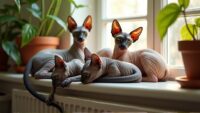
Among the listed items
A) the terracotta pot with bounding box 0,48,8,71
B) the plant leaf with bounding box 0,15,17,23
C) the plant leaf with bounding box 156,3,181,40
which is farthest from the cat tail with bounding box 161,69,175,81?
the terracotta pot with bounding box 0,48,8,71

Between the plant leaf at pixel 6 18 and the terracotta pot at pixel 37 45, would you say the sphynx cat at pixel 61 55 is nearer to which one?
the terracotta pot at pixel 37 45

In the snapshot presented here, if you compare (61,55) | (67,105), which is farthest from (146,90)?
(61,55)

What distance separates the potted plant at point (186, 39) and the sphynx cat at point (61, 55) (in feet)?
1.68

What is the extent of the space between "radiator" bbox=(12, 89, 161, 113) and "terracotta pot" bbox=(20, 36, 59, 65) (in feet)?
0.85

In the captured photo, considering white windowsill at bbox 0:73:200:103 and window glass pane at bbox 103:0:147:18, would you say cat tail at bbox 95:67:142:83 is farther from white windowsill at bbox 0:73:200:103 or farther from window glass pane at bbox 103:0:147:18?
window glass pane at bbox 103:0:147:18

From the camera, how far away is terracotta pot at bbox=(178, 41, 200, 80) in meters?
0.97

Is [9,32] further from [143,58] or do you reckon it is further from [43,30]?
[143,58]

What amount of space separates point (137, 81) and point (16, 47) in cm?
83

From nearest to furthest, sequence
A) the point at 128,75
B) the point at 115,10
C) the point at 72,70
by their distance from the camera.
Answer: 1. the point at 128,75
2. the point at 72,70
3. the point at 115,10

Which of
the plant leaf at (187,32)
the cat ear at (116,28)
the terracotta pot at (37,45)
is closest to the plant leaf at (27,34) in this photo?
the terracotta pot at (37,45)

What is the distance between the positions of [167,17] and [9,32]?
1164mm

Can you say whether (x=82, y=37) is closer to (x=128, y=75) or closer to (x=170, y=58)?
(x=128, y=75)

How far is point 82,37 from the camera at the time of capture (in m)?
1.45

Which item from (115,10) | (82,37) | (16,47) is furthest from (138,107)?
(16,47)
